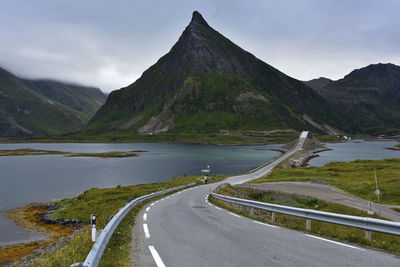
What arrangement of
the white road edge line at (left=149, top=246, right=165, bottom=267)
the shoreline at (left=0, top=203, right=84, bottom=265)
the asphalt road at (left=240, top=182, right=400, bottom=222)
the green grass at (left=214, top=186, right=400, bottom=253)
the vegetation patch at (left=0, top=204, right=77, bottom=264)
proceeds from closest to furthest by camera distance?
the white road edge line at (left=149, top=246, right=165, bottom=267) < the green grass at (left=214, top=186, right=400, bottom=253) < the vegetation patch at (left=0, top=204, right=77, bottom=264) < the shoreline at (left=0, top=203, right=84, bottom=265) < the asphalt road at (left=240, top=182, right=400, bottom=222)

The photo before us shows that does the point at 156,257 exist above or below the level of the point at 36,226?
above

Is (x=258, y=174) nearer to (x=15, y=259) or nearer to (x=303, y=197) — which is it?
(x=303, y=197)

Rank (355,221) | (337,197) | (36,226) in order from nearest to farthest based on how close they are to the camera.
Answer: (355,221) < (36,226) < (337,197)

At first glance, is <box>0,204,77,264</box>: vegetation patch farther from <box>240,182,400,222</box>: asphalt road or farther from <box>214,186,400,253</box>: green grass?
<box>240,182,400,222</box>: asphalt road

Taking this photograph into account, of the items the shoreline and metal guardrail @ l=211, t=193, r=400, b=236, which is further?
the shoreline

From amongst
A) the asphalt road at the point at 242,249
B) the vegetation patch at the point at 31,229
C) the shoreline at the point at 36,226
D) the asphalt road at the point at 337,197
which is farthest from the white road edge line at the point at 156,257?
the asphalt road at the point at 337,197

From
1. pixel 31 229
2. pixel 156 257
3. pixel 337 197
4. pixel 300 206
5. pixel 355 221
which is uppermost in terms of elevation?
pixel 355 221

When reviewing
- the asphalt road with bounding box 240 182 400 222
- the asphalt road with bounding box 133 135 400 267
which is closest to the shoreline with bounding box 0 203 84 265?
the asphalt road with bounding box 133 135 400 267

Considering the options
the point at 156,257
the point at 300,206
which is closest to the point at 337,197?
the point at 300,206

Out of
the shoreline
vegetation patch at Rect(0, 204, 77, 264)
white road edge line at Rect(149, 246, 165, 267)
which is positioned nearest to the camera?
white road edge line at Rect(149, 246, 165, 267)

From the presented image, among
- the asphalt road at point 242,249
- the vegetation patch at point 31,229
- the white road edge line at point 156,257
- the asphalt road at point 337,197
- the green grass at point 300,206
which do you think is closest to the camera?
the asphalt road at point 242,249

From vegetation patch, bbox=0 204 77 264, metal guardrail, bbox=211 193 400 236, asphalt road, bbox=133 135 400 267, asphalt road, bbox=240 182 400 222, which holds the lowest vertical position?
vegetation patch, bbox=0 204 77 264

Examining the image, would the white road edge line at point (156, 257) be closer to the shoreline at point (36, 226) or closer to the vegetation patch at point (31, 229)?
the shoreline at point (36, 226)

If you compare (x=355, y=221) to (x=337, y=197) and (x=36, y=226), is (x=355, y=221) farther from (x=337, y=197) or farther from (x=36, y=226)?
(x=36, y=226)
